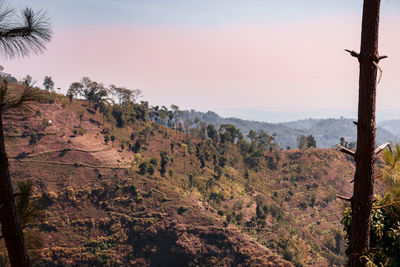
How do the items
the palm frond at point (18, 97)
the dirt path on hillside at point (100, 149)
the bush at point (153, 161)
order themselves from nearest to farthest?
the palm frond at point (18, 97), the dirt path on hillside at point (100, 149), the bush at point (153, 161)

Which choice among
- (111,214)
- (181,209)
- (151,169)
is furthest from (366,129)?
(151,169)

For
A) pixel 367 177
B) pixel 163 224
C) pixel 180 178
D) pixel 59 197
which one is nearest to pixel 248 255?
→ pixel 163 224

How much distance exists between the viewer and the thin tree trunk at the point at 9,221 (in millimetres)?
4934

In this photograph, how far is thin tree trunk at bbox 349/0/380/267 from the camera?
484 cm

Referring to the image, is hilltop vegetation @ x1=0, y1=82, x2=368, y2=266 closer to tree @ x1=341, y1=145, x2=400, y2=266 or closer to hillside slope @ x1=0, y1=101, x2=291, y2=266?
hillside slope @ x1=0, y1=101, x2=291, y2=266

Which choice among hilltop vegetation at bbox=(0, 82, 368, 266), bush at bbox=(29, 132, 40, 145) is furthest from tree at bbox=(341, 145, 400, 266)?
bush at bbox=(29, 132, 40, 145)

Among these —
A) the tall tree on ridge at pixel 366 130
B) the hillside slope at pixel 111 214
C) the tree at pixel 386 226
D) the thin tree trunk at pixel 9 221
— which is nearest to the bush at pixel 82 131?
the hillside slope at pixel 111 214

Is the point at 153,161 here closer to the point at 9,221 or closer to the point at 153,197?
the point at 153,197

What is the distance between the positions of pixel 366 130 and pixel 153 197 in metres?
72.9

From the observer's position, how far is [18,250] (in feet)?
16.7

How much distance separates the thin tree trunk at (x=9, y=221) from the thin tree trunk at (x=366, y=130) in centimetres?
607

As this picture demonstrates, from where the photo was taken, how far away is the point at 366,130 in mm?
4895

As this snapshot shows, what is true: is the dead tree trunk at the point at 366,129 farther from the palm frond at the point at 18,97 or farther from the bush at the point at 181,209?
the bush at the point at 181,209

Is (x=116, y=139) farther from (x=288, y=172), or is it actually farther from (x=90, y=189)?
(x=288, y=172)
